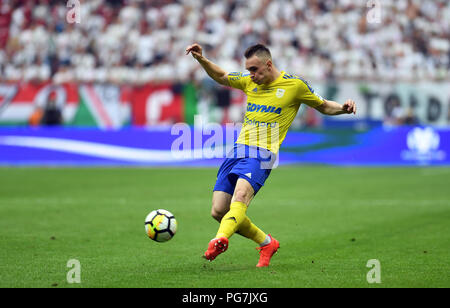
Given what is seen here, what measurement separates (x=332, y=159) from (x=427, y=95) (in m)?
5.06

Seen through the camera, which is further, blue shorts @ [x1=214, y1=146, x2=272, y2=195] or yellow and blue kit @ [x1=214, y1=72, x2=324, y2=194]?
yellow and blue kit @ [x1=214, y1=72, x2=324, y2=194]

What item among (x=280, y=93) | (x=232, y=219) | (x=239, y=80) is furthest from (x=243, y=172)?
(x=239, y=80)

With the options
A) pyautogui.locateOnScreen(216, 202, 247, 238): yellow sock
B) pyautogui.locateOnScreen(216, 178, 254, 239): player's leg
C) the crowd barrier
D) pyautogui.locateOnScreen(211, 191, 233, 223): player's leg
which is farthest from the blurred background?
pyautogui.locateOnScreen(216, 202, 247, 238): yellow sock

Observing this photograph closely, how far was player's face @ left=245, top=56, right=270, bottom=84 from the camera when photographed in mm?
7434

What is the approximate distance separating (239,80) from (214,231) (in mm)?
3202

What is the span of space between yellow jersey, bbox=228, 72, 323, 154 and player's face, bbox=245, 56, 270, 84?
167 millimetres

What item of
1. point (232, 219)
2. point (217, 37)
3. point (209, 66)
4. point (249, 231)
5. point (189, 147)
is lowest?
point (249, 231)

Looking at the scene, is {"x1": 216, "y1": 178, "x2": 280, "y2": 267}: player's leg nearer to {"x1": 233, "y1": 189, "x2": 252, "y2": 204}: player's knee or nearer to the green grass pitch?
{"x1": 233, "y1": 189, "x2": 252, "y2": 204}: player's knee

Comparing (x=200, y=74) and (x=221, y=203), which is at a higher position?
(x=200, y=74)

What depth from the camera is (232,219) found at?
7.00m

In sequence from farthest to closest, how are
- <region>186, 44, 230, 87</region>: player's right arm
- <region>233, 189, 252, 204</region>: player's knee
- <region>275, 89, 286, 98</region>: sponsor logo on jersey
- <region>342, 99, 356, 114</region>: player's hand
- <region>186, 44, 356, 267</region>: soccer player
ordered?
1. <region>186, 44, 230, 87</region>: player's right arm
2. <region>275, 89, 286, 98</region>: sponsor logo on jersey
3. <region>342, 99, 356, 114</region>: player's hand
4. <region>186, 44, 356, 267</region>: soccer player
5. <region>233, 189, 252, 204</region>: player's knee

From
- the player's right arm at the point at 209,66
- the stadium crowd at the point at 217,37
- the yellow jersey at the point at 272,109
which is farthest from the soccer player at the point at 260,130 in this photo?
the stadium crowd at the point at 217,37

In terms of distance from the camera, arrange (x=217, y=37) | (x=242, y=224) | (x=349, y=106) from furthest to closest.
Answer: (x=217, y=37), (x=349, y=106), (x=242, y=224)

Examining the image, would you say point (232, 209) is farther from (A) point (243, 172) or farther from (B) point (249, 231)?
(B) point (249, 231)
